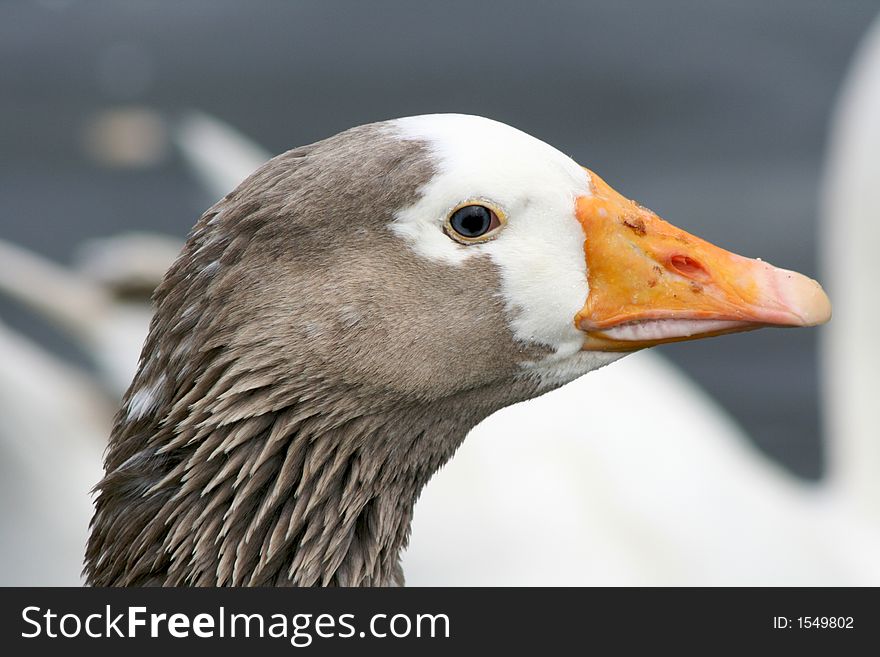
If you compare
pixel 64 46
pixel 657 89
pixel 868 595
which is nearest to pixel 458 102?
pixel 657 89

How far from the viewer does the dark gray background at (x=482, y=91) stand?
8211mm

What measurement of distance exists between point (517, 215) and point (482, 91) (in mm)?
6172

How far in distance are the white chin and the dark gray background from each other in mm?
5056

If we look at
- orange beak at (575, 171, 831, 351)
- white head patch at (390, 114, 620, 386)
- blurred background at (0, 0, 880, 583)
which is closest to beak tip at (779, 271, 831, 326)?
orange beak at (575, 171, 831, 351)

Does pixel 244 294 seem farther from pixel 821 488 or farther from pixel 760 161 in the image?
pixel 760 161

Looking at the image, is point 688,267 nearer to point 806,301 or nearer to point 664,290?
point 664,290

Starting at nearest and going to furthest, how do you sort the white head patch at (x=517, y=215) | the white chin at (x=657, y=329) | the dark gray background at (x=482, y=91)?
the white head patch at (x=517, y=215)
the white chin at (x=657, y=329)
the dark gray background at (x=482, y=91)

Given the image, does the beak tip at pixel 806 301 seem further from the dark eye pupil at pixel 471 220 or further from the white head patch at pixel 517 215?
the dark eye pupil at pixel 471 220

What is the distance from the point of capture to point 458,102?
339 inches

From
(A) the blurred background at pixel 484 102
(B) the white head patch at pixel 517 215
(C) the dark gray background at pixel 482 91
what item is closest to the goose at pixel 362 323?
(B) the white head patch at pixel 517 215

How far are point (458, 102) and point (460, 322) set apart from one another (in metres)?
6.11

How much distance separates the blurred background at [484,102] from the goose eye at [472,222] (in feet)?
16.6

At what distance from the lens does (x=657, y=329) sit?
274cm

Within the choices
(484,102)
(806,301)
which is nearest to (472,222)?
(806,301)
